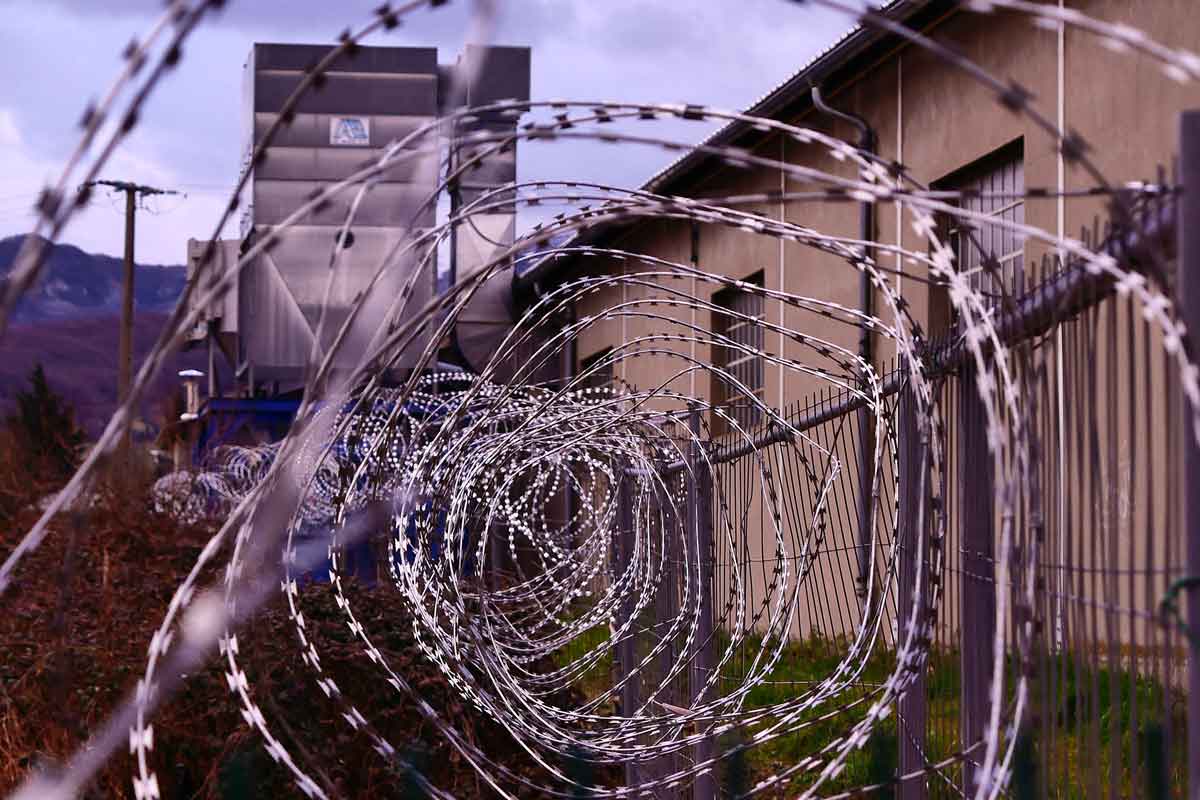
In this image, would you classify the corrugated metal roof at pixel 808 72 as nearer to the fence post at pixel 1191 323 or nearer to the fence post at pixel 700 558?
the fence post at pixel 700 558

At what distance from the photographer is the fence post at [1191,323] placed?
243cm

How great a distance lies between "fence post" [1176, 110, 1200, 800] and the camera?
2430 mm

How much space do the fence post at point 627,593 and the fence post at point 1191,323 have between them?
587 centimetres

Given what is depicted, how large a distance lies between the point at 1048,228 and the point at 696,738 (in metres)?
7.95

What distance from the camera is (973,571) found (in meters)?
4.21

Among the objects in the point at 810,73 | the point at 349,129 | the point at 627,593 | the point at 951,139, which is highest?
the point at 349,129

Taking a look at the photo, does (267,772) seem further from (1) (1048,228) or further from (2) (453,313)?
(1) (1048,228)

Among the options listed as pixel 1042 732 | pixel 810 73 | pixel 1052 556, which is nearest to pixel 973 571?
pixel 1052 556

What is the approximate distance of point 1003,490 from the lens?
2.70 m

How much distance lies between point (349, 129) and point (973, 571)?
2864cm

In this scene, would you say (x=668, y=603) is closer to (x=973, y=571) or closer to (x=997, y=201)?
(x=973, y=571)

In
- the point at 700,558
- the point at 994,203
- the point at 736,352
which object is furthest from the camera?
the point at 736,352

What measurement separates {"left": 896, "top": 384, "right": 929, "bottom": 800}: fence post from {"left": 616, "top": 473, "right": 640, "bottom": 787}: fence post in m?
3.47

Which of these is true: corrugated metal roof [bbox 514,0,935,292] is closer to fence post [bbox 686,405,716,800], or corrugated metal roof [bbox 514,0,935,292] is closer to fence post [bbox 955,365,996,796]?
fence post [bbox 686,405,716,800]
